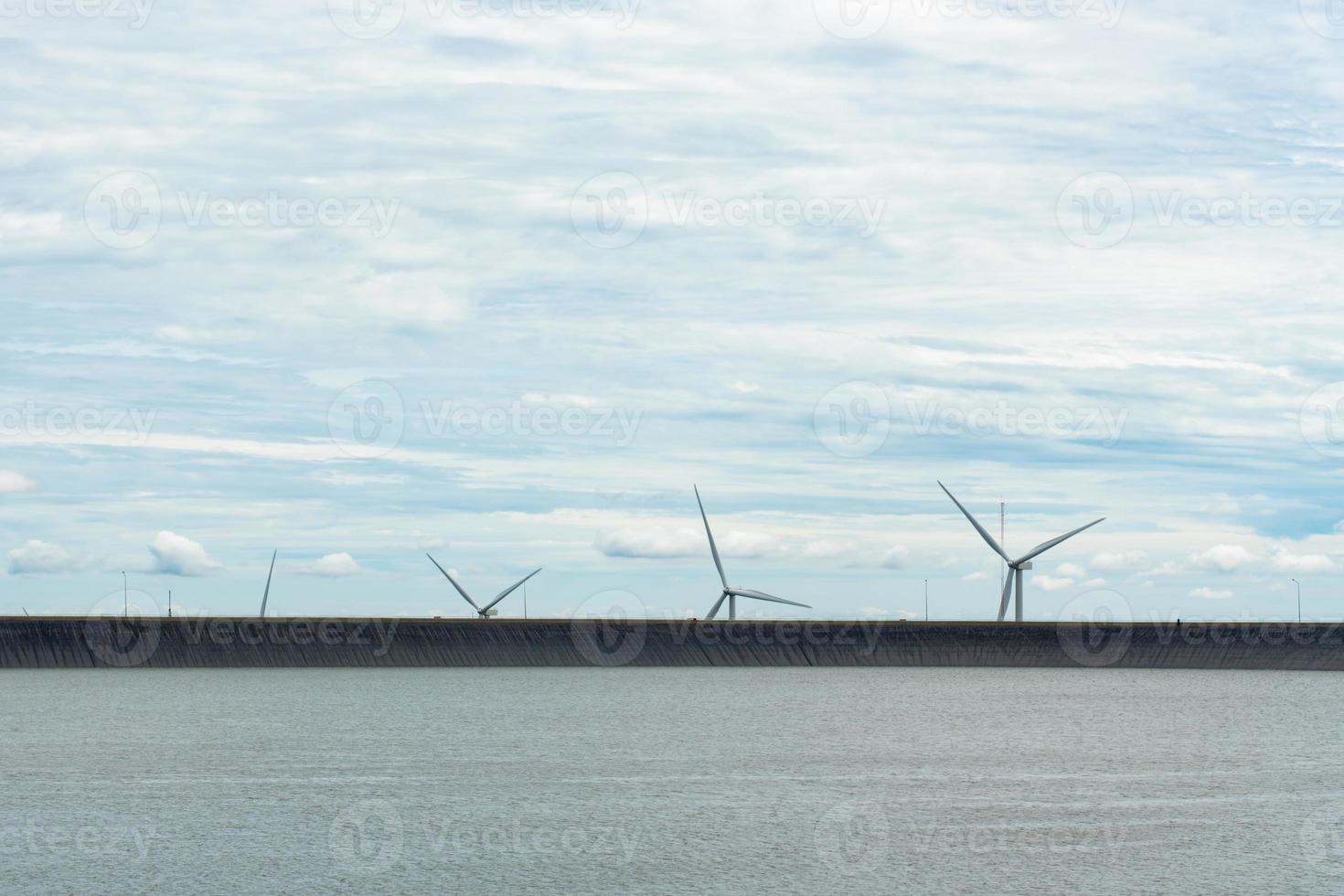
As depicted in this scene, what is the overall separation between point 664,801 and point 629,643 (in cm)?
11210

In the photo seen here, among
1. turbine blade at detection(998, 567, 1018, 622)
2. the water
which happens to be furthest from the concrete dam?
the water

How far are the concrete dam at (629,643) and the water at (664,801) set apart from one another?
54.4 m

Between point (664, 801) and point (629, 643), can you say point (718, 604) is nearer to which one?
point (629, 643)

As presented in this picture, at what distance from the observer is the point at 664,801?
44594mm

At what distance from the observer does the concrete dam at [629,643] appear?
5664 inches

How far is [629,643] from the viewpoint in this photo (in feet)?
512

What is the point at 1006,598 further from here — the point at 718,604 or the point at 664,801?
the point at 664,801

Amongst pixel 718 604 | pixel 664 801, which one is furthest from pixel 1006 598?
pixel 664 801

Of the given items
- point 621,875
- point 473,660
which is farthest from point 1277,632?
point 621,875

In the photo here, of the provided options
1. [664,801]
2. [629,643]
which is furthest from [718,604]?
[664,801]

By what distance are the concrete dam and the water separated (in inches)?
2142

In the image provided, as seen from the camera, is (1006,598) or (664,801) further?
(1006,598)

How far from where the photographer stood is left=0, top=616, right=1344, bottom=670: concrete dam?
144 metres

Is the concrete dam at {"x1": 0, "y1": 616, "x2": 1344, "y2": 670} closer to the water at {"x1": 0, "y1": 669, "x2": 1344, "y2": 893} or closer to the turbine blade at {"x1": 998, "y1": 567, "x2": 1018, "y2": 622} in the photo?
the turbine blade at {"x1": 998, "y1": 567, "x2": 1018, "y2": 622}
